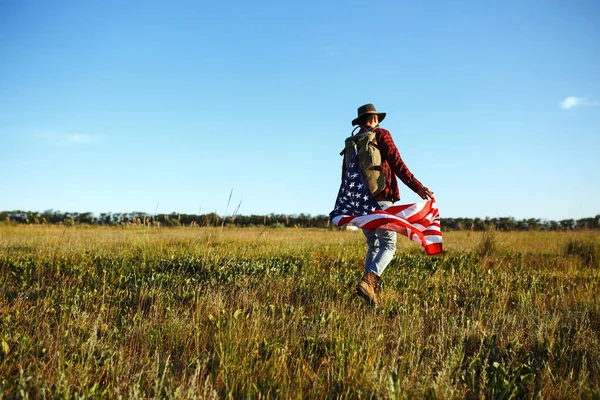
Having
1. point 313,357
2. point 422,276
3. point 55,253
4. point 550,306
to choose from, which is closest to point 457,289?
point 422,276

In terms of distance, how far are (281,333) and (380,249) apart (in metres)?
1.95

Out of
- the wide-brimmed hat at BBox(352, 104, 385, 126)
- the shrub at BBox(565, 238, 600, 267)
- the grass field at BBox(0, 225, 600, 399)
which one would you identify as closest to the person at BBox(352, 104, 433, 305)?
the wide-brimmed hat at BBox(352, 104, 385, 126)

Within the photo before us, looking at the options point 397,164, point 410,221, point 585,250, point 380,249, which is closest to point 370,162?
point 397,164

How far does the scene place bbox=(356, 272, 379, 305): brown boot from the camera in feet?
19.0

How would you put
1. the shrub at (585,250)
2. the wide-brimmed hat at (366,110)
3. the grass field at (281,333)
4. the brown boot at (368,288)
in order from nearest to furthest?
1. the grass field at (281,333)
2. the brown boot at (368,288)
3. the wide-brimmed hat at (366,110)
4. the shrub at (585,250)

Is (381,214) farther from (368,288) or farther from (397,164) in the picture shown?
(368,288)

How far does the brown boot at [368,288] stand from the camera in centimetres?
578

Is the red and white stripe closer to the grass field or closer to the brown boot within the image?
the brown boot

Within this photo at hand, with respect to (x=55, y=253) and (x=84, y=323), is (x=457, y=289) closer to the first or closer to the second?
(x=84, y=323)

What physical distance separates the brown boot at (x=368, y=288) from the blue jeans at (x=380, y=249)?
77mm

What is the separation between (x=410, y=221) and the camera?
6121 mm

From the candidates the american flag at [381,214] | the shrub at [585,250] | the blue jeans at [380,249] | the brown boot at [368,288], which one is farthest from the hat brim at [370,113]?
the shrub at [585,250]

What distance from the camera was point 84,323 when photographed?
4469 millimetres

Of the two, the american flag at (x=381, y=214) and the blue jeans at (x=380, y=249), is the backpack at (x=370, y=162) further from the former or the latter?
the blue jeans at (x=380, y=249)
